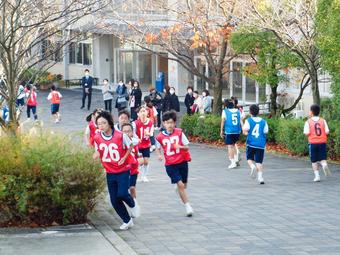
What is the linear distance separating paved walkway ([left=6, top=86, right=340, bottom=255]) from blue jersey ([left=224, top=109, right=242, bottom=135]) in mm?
893

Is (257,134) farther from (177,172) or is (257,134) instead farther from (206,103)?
(206,103)

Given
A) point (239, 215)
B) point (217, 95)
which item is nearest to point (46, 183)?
point (239, 215)

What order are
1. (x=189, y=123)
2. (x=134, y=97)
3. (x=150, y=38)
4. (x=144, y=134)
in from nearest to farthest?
(x=144, y=134), (x=150, y=38), (x=189, y=123), (x=134, y=97)

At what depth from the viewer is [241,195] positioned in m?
13.2

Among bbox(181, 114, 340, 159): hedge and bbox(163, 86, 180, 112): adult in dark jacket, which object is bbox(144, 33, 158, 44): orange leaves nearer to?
bbox(181, 114, 340, 159): hedge

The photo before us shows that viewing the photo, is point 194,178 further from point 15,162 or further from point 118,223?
point 15,162

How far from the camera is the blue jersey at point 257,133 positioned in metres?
14.4

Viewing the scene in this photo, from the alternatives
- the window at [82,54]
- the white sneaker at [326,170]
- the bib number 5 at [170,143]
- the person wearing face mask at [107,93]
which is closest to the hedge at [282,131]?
the white sneaker at [326,170]

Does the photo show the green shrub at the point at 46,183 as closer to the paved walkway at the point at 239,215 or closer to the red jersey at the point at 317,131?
the paved walkway at the point at 239,215

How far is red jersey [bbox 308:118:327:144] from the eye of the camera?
14.6 metres

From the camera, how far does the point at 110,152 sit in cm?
1014

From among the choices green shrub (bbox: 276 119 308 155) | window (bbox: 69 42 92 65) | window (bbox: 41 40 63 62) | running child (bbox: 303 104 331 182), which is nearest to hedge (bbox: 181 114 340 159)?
green shrub (bbox: 276 119 308 155)

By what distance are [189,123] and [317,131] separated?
8893mm

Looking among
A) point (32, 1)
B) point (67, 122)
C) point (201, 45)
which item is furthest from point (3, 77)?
point (67, 122)
